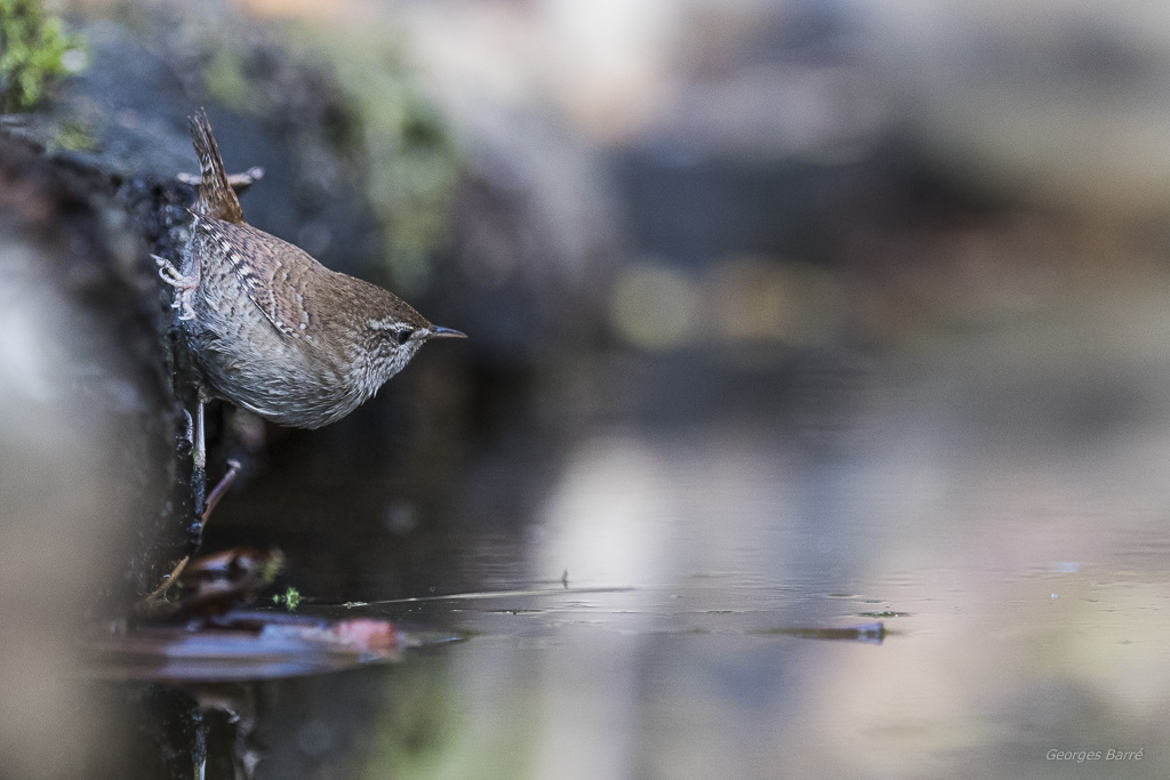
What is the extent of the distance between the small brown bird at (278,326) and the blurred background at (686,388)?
0.26 metres

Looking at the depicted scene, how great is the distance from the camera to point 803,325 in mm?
12367

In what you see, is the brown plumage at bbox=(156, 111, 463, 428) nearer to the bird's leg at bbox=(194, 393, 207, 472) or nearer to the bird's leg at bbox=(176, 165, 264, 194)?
the bird's leg at bbox=(194, 393, 207, 472)

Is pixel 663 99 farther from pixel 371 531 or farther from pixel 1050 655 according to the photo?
pixel 1050 655

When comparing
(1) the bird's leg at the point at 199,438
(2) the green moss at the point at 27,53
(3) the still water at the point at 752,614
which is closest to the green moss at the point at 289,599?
(3) the still water at the point at 752,614

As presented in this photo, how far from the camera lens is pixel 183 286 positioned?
3693mm

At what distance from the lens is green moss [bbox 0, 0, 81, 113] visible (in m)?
4.80

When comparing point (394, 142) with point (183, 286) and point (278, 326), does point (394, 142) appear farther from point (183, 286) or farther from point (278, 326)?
point (278, 326)

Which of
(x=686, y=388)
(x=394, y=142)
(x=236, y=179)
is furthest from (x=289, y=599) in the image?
(x=686, y=388)

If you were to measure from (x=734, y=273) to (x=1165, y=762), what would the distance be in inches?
440

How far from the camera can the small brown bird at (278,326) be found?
357 centimetres

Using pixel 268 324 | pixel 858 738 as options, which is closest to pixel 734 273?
pixel 268 324

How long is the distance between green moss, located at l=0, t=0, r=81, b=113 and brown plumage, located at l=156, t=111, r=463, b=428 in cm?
133

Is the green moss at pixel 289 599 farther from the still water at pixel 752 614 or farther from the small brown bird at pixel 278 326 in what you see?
the small brown bird at pixel 278 326

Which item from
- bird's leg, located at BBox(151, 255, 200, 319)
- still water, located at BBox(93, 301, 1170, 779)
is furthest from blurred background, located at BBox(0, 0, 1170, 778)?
bird's leg, located at BBox(151, 255, 200, 319)
